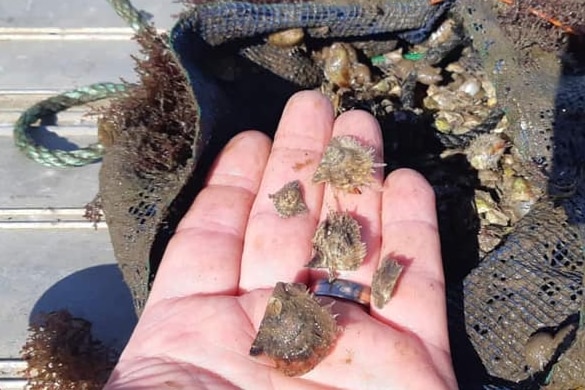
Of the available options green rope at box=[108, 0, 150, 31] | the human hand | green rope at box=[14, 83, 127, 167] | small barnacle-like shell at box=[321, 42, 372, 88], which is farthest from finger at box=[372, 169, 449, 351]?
green rope at box=[108, 0, 150, 31]

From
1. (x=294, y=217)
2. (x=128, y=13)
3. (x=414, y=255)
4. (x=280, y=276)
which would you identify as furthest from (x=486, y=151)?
(x=128, y=13)

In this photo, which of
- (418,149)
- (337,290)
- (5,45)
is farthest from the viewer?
(5,45)

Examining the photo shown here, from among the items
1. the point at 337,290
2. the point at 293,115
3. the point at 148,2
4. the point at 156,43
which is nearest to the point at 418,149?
the point at 293,115

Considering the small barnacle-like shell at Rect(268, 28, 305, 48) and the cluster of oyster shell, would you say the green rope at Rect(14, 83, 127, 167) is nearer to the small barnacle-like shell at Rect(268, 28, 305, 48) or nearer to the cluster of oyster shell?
the small barnacle-like shell at Rect(268, 28, 305, 48)

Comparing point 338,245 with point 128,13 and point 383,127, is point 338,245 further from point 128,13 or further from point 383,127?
point 128,13

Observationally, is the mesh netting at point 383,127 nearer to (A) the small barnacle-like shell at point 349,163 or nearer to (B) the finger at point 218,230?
(B) the finger at point 218,230

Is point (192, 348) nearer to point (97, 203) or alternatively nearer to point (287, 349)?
point (287, 349)
